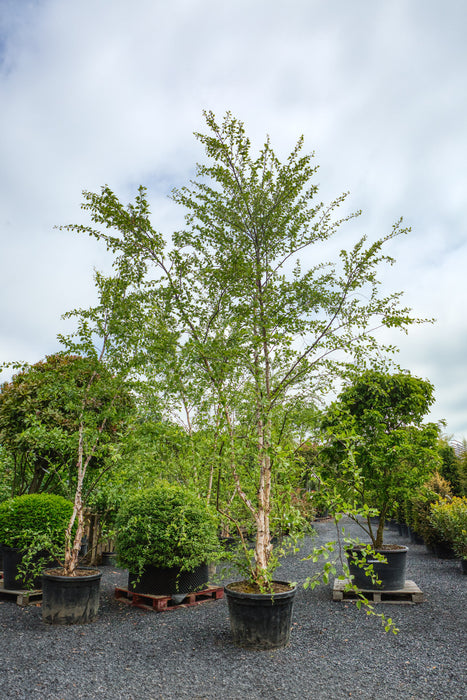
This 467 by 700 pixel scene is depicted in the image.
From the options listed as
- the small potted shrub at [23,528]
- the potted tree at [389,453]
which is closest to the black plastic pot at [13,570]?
the small potted shrub at [23,528]

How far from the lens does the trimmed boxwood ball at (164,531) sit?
537 centimetres

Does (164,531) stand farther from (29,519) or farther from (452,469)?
(452,469)

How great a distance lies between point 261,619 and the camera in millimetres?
3830

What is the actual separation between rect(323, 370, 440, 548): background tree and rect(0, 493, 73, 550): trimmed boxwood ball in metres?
3.58

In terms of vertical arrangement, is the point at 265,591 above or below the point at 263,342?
below

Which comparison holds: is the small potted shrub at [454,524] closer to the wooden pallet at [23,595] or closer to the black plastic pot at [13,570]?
the wooden pallet at [23,595]

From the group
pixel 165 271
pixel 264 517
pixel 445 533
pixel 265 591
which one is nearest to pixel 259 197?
pixel 165 271

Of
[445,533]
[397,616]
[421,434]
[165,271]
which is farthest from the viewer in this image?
[445,533]

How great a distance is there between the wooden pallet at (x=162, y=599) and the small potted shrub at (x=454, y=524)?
4.24m

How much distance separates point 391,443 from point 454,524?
2932 millimetres

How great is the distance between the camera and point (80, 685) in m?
3.17

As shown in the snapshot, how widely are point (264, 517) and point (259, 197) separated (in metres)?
3.15

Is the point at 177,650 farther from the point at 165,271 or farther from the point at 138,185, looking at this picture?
the point at 138,185

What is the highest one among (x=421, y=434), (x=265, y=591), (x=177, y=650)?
(x=421, y=434)
